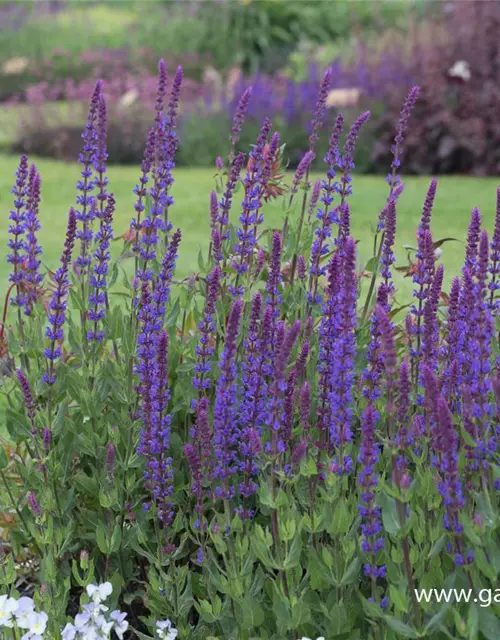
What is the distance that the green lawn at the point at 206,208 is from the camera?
27.5 ft

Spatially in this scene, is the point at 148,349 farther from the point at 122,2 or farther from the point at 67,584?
the point at 122,2

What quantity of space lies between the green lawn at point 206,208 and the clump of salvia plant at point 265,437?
10.9 feet

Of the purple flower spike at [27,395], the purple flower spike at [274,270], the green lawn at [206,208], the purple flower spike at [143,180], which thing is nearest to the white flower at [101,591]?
the purple flower spike at [27,395]

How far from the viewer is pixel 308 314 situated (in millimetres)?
3615

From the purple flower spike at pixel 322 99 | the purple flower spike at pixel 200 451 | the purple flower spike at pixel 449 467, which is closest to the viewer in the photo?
the purple flower spike at pixel 449 467

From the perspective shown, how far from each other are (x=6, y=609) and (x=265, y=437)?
88 centimetres

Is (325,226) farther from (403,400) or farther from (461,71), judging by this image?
(461,71)

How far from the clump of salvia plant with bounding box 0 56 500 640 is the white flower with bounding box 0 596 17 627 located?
0.48ft

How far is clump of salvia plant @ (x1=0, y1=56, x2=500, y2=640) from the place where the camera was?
2609mm

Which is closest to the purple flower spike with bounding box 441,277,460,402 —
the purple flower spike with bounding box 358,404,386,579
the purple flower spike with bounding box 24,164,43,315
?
the purple flower spike with bounding box 358,404,386,579

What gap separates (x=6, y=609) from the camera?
2.86 m

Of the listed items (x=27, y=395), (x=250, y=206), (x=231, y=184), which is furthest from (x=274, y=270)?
(x=27, y=395)

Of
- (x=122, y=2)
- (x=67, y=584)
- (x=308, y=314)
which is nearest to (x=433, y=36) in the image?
(x=308, y=314)

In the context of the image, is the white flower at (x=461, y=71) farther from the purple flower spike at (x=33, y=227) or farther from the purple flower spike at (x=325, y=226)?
the purple flower spike at (x=33, y=227)
